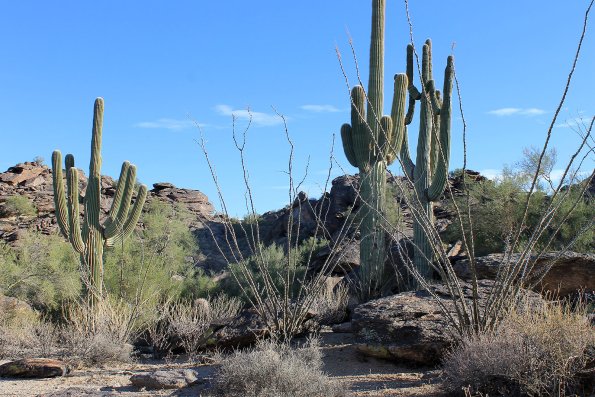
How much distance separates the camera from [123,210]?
14.6 meters

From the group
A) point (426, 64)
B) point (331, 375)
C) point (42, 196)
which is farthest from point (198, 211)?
point (331, 375)

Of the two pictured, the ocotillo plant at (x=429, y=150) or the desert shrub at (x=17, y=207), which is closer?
the ocotillo plant at (x=429, y=150)

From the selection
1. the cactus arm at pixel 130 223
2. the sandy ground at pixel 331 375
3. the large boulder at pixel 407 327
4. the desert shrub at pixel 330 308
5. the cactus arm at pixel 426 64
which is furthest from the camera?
the cactus arm at pixel 130 223

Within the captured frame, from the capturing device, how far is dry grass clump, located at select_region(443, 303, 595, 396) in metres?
5.77

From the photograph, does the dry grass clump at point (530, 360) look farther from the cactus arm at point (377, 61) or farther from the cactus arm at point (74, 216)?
the cactus arm at point (74, 216)

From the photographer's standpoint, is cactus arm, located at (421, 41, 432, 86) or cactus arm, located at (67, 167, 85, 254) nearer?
cactus arm, located at (67, 167, 85, 254)

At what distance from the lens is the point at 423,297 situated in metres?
9.83

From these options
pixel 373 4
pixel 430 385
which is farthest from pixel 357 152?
pixel 430 385

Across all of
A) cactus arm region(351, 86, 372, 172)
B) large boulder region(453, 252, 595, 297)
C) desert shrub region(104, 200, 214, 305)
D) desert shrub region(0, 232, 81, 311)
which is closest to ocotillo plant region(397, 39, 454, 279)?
cactus arm region(351, 86, 372, 172)

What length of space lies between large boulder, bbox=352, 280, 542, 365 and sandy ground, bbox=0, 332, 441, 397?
0.21 meters

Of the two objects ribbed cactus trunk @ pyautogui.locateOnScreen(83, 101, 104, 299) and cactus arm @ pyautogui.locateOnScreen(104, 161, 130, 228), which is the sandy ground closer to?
ribbed cactus trunk @ pyautogui.locateOnScreen(83, 101, 104, 299)

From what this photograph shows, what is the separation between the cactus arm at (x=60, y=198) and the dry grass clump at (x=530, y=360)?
10441mm

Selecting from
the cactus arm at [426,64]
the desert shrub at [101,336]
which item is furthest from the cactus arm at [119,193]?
the cactus arm at [426,64]

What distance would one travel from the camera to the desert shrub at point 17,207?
2991 cm
